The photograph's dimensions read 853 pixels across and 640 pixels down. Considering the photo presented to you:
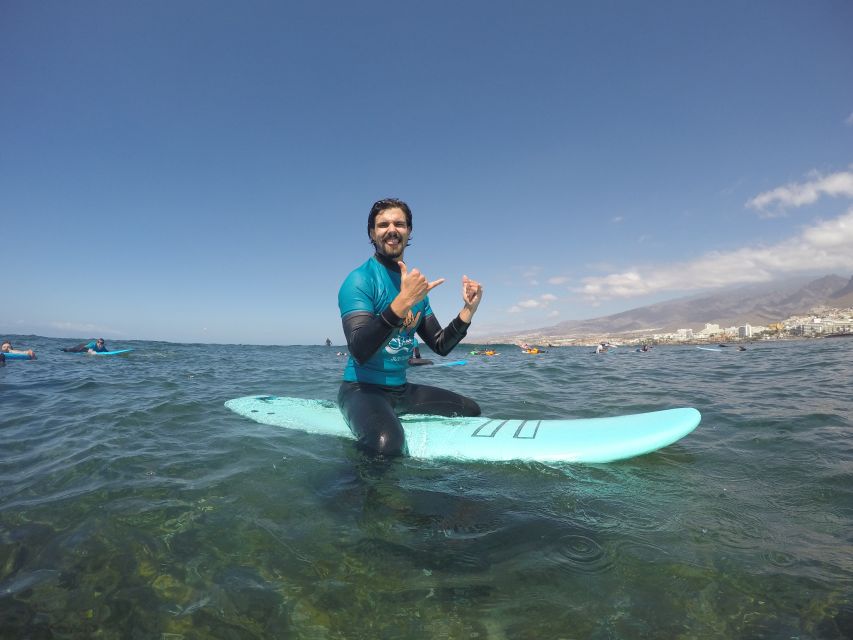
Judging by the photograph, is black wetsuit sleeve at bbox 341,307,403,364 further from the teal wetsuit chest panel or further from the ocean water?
the ocean water

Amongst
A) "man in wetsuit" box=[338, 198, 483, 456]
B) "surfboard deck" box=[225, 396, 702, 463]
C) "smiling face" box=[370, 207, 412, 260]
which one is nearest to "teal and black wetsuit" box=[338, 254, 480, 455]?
"man in wetsuit" box=[338, 198, 483, 456]

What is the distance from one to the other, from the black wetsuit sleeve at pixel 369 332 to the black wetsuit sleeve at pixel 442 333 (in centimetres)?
131

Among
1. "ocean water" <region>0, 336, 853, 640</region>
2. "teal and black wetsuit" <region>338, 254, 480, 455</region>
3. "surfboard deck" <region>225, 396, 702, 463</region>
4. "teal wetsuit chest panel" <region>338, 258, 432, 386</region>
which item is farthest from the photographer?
"teal wetsuit chest panel" <region>338, 258, 432, 386</region>

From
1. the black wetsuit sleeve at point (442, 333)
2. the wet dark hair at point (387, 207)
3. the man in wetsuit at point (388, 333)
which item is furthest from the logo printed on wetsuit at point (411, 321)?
the wet dark hair at point (387, 207)

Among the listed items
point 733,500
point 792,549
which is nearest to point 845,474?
point 733,500

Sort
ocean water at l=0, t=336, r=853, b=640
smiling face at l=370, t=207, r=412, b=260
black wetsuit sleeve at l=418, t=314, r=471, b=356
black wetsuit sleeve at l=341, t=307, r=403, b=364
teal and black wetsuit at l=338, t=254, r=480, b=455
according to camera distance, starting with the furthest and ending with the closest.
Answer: black wetsuit sleeve at l=418, t=314, r=471, b=356 → smiling face at l=370, t=207, r=412, b=260 → teal and black wetsuit at l=338, t=254, r=480, b=455 → black wetsuit sleeve at l=341, t=307, r=403, b=364 → ocean water at l=0, t=336, r=853, b=640

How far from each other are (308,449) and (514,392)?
489cm

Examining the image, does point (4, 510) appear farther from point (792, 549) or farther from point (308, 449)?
point (792, 549)

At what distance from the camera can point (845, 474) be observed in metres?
2.85

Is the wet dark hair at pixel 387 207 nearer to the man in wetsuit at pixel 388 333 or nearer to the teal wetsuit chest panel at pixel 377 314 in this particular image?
the man in wetsuit at pixel 388 333

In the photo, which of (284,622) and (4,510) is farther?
(4,510)

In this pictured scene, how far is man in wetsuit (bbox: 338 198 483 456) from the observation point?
3.12m

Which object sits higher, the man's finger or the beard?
the beard

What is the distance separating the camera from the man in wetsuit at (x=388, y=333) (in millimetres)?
3115
